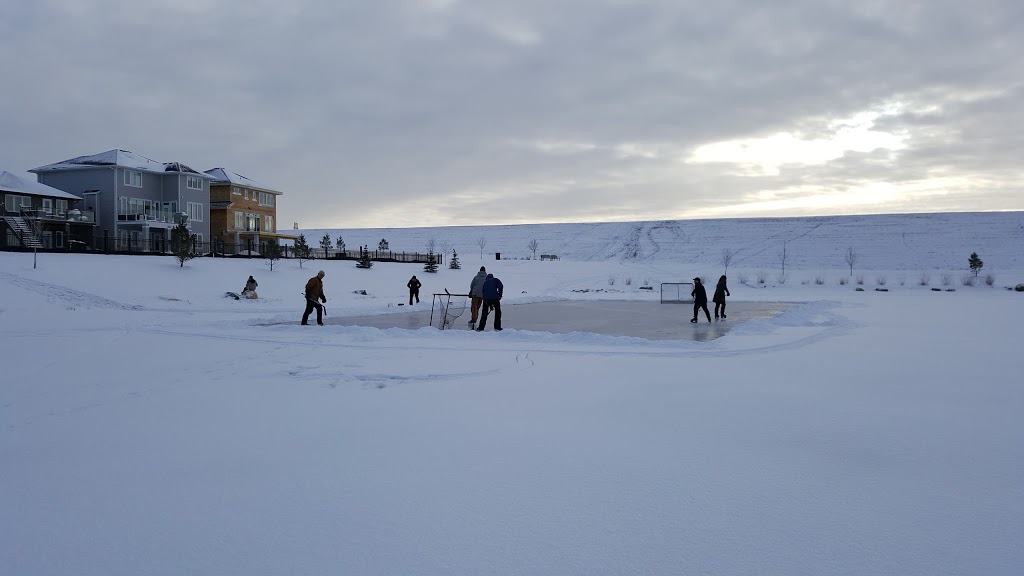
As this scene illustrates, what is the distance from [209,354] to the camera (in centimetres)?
1102

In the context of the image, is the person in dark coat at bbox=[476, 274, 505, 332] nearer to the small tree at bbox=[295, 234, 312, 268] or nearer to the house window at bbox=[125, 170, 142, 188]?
the small tree at bbox=[295, 234, 312, 268]

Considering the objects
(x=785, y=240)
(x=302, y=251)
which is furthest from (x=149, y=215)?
(x=785, y=240)

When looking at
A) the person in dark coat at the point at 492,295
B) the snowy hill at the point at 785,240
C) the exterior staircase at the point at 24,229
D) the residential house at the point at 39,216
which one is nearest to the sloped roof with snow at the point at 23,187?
the residential house at the point at 39,216

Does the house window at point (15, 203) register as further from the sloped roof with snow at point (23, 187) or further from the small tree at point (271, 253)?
the small tree at point (271, 253)

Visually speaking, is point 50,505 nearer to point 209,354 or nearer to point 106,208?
point 209,354

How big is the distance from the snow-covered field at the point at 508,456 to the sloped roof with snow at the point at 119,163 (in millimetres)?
37114

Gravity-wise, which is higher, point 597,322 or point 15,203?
point 15,203

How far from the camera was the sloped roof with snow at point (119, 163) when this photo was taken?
44.2 meters

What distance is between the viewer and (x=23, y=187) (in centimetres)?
3978

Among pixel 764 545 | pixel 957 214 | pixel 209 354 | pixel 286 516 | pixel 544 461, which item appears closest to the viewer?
pixel 764 545

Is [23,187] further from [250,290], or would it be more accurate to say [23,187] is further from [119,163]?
[250,290]

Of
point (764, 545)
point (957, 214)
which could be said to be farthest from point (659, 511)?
point (957, 214)

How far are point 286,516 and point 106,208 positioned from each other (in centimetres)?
4842

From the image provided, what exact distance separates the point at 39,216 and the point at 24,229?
1.62 metres
